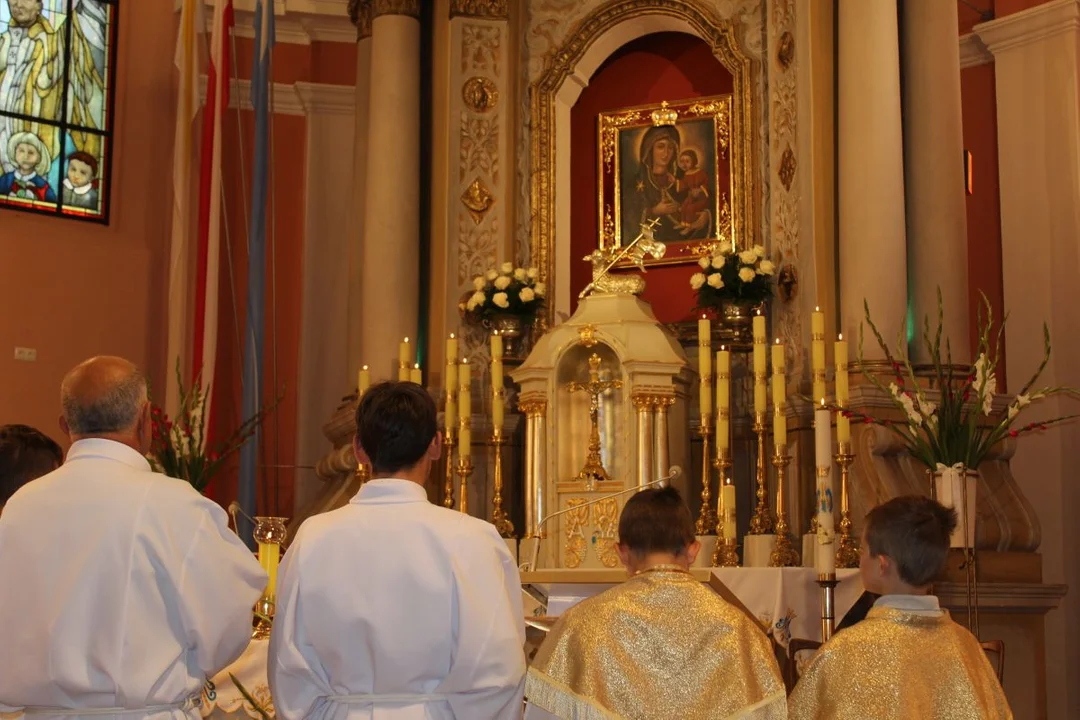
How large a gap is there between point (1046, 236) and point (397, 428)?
7238 millimetres

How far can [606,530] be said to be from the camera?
25.6 ft

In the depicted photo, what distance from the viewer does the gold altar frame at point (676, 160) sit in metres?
9.15

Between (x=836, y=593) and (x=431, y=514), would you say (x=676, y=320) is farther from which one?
(x=431, y=514)

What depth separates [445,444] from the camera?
8.42 metres

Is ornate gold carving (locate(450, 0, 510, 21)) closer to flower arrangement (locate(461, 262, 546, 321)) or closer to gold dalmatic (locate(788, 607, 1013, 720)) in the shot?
flower arrangement (locate(461, 262, 546, 321))

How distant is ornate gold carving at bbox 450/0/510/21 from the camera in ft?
30.7

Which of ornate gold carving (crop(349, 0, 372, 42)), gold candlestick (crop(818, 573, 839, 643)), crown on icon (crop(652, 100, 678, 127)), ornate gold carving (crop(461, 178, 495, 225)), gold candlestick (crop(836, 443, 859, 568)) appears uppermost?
ornate gold carving (crop(349, 0, 372, 42))

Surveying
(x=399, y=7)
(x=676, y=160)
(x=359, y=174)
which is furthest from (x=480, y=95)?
(x=676, y=160)

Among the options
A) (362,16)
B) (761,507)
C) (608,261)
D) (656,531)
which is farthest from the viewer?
(362,16)

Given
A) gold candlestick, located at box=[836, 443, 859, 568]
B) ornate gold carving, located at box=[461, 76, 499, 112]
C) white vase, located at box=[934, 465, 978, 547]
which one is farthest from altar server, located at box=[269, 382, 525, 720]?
ornate gold carving, located at box=[461, 76, 499, 112]

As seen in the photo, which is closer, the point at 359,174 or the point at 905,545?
the point at 905,545

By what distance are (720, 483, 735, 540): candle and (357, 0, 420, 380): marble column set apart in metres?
2.85

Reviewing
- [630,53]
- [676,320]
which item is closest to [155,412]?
[676,320]

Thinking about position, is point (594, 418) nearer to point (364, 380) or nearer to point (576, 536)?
point (576, 536)
